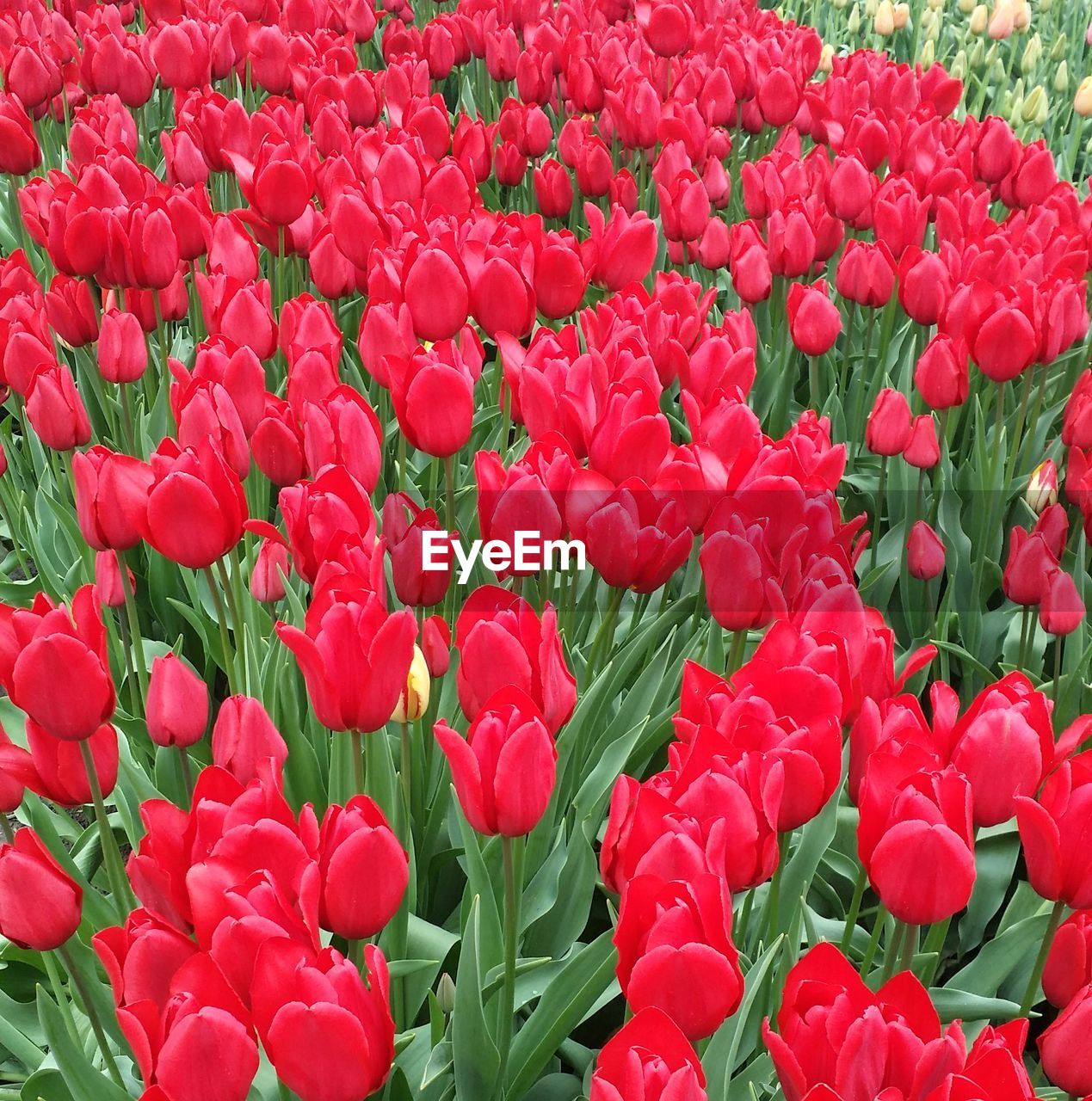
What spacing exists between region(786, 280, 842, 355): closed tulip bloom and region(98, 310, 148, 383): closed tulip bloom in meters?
1.08

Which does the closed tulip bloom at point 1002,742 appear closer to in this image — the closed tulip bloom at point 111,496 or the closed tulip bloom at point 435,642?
the closed tulip bloom at point 435,642

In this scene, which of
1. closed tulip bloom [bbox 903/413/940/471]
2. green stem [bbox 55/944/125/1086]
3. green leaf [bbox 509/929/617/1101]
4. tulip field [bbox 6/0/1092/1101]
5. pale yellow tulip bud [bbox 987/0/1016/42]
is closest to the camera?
tulip field [bbox 6/0/1092/1101]

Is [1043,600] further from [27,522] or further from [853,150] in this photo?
[27,522]

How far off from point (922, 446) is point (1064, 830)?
119cm

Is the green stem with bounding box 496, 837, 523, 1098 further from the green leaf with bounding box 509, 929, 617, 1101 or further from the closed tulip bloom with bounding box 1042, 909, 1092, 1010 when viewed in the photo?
the closed tulip bloom with bounding box 1042, 909, 1092, 1010

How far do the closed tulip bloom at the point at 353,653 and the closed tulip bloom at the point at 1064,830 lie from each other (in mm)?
510

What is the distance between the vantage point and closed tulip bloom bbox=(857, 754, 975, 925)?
90 centimetres

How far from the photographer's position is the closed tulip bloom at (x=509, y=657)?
1024 mm

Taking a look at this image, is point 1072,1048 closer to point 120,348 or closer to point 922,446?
point 922,446

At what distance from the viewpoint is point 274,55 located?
319 centimetres

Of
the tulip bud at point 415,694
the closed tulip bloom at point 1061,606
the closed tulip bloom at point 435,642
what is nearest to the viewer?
the tulip bud at point 415,694

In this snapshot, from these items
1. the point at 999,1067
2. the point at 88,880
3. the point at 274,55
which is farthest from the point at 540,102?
the point at 999,1067

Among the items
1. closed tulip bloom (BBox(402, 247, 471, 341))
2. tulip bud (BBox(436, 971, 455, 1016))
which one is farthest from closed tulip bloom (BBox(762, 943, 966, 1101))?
closed tulip bloom (BBox(402, 247, 471, 341))

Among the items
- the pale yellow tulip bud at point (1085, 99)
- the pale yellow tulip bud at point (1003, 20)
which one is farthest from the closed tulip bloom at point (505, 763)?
the pale yellow tulip bud at point (1003, 20)
